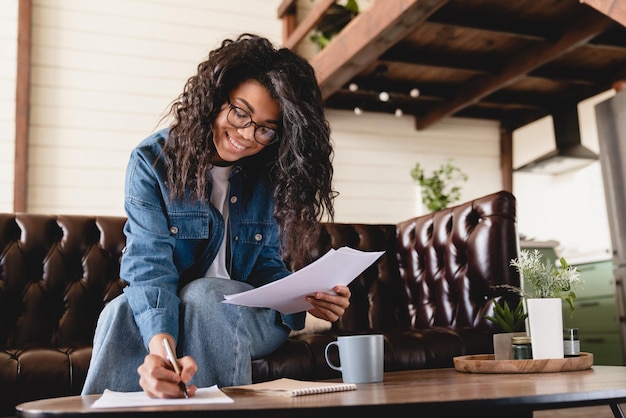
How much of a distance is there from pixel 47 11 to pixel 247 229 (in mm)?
3602

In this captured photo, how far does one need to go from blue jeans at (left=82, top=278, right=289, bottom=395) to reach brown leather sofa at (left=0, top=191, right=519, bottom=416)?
2.18ft

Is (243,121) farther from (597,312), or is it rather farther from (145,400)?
(597,312)

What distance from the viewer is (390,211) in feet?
17.1

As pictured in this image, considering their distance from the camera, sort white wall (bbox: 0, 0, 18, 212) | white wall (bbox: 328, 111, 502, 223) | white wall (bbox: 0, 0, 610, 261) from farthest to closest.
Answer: white wall (bbox: 328, 111, 502, 223) < white wall (bbox: 0, 0, 610, 261) < white wall (bbox: 0, 0, 18, 212)

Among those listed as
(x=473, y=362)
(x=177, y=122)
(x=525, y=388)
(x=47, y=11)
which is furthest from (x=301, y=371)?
(x=47, y=11)

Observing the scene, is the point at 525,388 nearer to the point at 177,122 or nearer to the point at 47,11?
the point at 177,122

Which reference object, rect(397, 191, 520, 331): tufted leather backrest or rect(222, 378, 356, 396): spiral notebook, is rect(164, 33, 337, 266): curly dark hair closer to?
rect(222, 378, 356, 396): spiral notebook

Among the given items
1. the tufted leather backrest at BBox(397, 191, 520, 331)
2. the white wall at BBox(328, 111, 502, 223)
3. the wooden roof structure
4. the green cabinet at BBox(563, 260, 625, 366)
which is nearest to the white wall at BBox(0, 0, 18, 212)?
the wooden roof structure

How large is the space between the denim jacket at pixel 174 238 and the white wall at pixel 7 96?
3073 mm

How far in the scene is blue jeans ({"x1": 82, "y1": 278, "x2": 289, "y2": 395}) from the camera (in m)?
1.31

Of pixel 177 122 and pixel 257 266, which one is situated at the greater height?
pixel 177 122

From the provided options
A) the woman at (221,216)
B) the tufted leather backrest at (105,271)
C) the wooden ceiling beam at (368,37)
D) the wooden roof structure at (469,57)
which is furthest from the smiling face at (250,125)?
the wooden roof structure at (469,57)

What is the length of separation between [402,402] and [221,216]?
90 cm

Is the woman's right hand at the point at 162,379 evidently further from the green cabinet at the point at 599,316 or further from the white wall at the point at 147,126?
the green cabinet at the point at 599,316
